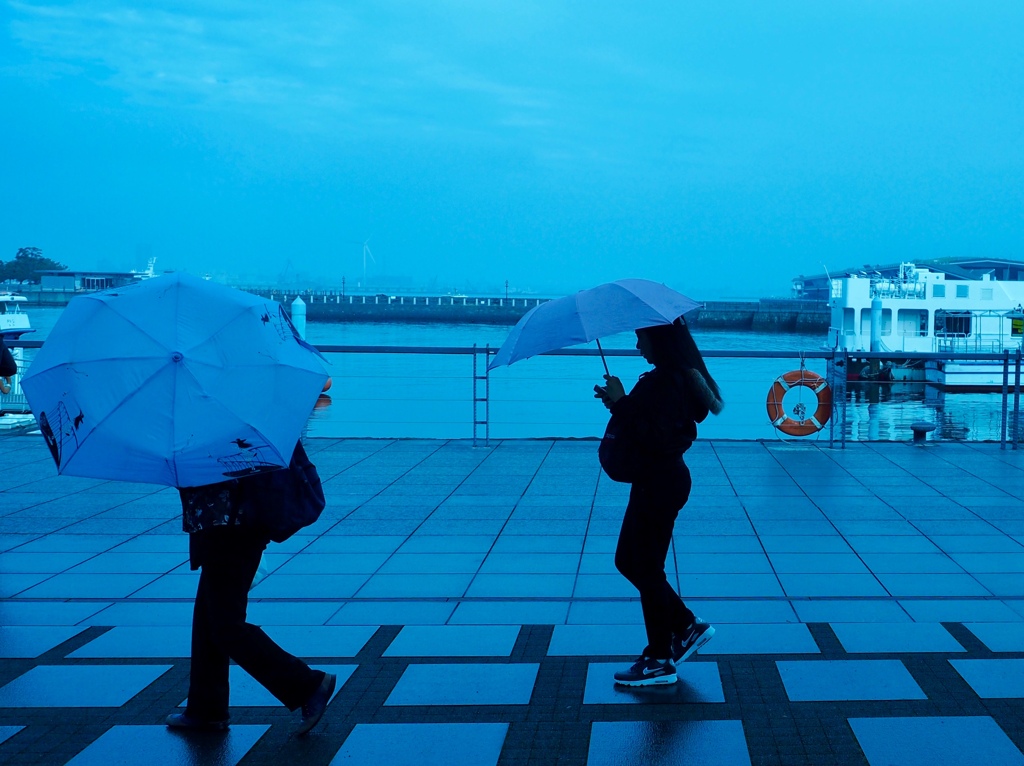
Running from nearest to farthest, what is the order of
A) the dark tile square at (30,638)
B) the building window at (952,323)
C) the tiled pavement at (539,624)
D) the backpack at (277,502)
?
the backpack at (277,502) < the tiled pavement at (539,624) < the dark tile square at (30,638) < the building window at (952,323)

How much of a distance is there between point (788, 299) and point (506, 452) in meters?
A: 101

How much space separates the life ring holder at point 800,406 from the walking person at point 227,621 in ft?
26.0

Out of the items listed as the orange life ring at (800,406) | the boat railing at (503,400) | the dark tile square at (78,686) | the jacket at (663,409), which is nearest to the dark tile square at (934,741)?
the jacket at (663,409)

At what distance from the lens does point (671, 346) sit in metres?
3.67

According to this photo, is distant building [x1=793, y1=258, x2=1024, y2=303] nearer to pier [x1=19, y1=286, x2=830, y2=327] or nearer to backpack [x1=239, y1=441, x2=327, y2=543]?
pier [x1=19, y1=286, x2=830, y2=327]

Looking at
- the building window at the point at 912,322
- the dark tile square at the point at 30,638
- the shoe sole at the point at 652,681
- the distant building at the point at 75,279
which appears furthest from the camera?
the building window at the point at 912,322

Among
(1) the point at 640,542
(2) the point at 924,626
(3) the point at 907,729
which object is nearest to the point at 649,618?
(1) the point at 640,542

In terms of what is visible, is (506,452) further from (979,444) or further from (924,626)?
(924,626)

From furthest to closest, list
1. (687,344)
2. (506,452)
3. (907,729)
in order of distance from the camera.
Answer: (506,452) → (687,344) → (907,729)

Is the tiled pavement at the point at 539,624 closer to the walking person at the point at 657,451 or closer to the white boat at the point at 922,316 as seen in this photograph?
the walking person at the point at 657,451

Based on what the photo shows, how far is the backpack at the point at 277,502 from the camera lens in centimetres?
308

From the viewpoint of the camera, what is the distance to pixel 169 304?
2.94 metres

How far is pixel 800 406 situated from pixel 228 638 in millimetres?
8382

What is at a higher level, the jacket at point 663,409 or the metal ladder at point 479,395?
the jacket at point 663,409
